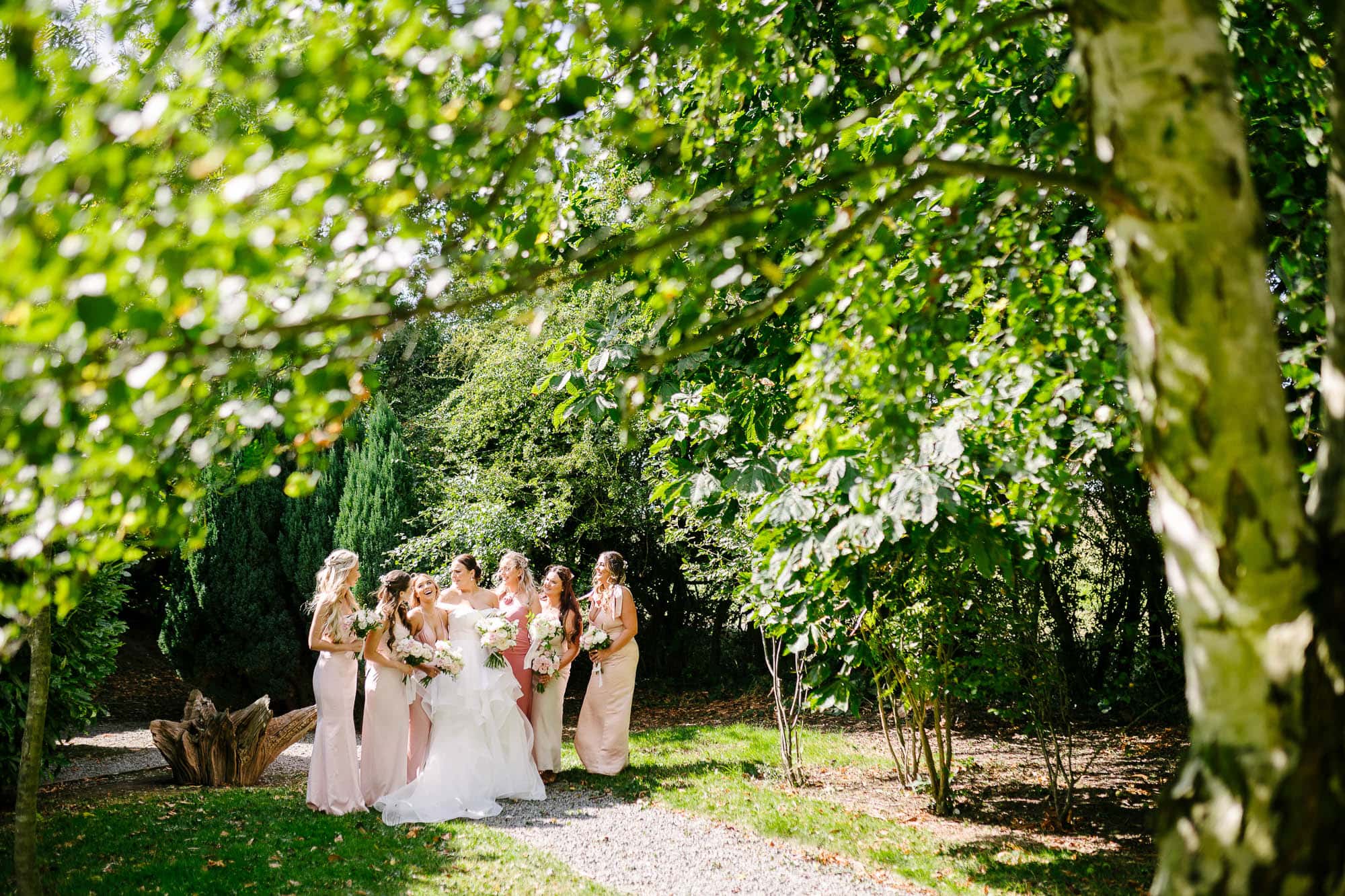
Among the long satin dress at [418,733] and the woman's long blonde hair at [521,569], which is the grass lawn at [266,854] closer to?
the long satin dress at [418,733]

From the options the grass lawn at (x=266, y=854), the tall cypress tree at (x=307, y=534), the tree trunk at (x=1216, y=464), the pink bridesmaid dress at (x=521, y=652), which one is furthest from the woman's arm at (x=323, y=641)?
the tree trunk at (x=1216, y=464)

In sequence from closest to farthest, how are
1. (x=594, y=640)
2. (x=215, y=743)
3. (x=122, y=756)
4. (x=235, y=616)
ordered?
(x=215, y=743) → (x=594, y=640) → (x=122, y=756) → (x=235, y=616)

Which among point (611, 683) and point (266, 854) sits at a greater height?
point (611, 683)

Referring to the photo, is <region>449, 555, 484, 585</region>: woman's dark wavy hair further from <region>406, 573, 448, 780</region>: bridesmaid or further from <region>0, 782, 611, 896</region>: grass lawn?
<region>0, 782, 611, 896</region>: grass lawn

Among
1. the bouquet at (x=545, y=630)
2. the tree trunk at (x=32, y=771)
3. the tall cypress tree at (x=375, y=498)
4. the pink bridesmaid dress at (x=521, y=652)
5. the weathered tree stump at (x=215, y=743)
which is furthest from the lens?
the tall cypress tree at (x=375, y=498)

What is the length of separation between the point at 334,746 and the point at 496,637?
1.71m

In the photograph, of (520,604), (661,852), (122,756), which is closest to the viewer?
(661,852)

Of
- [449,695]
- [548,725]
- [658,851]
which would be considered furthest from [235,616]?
[658,851]

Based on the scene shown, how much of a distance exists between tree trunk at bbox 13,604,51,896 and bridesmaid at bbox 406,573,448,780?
3.33 meters

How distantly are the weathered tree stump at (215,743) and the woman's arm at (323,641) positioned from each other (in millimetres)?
1868

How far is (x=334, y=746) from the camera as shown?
25.9 feet

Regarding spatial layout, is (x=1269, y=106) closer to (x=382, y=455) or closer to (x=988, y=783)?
(x=988, y=783)

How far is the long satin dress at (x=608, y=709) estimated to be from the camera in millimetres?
9648

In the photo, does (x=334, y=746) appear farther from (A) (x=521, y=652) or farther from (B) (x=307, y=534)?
(B) (x=307, y=534)
